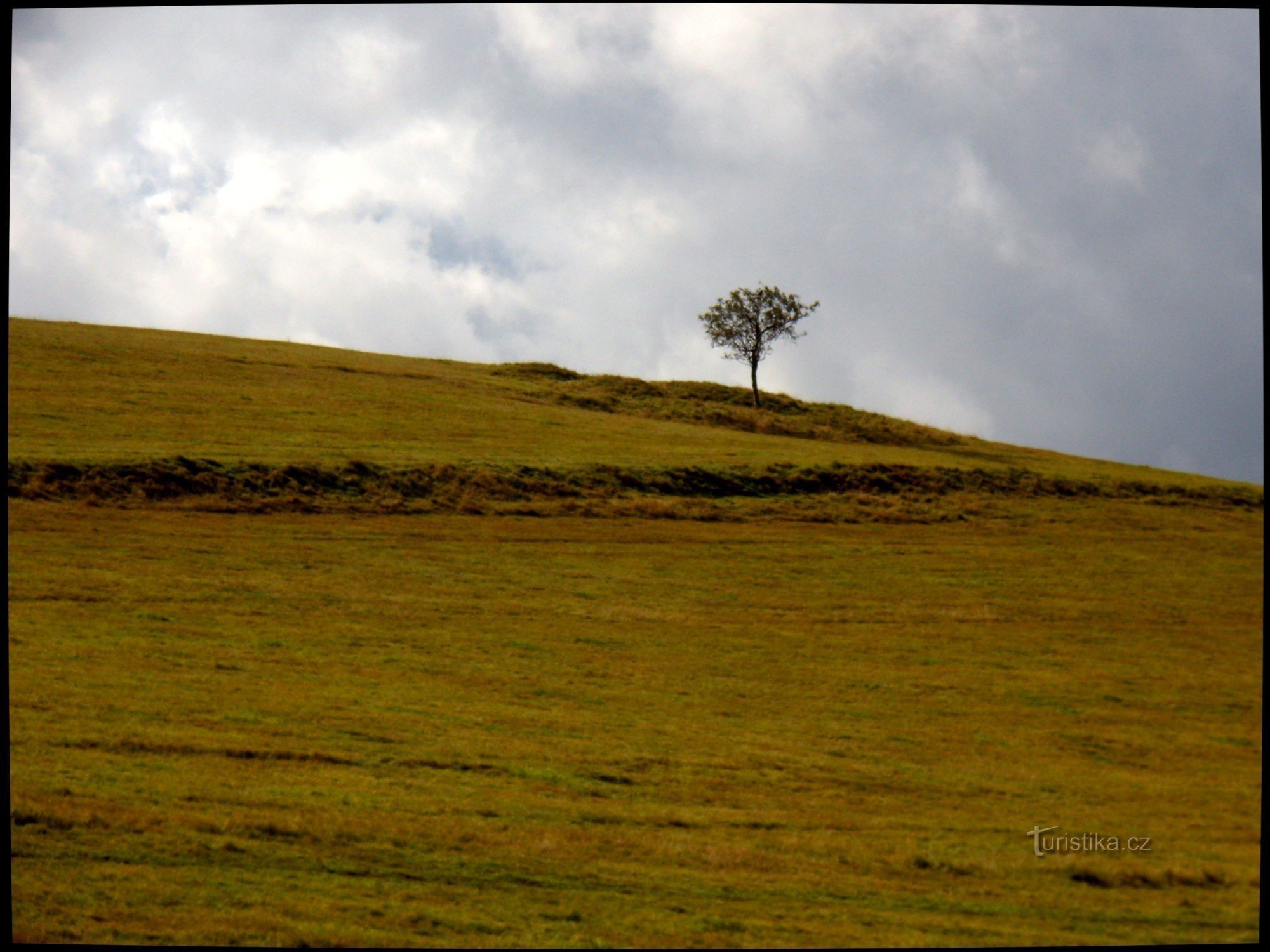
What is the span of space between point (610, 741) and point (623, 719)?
3.26ft

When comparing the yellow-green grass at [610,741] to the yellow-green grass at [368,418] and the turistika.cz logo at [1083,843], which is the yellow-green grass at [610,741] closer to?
the turistika.cz logo at [1083,843]

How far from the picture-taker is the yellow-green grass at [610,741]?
31.0 feet

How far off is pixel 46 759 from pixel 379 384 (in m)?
33.8

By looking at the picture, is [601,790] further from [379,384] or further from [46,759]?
[379,384]

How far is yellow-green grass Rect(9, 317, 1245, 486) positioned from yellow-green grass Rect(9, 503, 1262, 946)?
6653 mm

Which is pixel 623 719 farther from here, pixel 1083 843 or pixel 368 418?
pixel 368 418

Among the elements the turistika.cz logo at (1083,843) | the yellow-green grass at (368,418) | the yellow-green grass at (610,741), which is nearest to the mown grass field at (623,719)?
the yellow-green grass at (610,741)

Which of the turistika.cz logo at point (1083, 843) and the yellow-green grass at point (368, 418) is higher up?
the yellow-green grass at point (368, 418)

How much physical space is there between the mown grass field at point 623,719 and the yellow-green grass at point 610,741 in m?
0.05

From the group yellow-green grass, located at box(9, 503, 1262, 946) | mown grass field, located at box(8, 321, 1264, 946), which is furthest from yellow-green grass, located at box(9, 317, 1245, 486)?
yellow-green grass, located at box(9, 503, 1262, 946)

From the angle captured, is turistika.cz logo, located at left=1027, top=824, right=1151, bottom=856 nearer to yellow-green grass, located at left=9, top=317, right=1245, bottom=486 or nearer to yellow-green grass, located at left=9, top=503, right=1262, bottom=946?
yellow-green grass, located at left=9, top=503, right=1262, bottom=946

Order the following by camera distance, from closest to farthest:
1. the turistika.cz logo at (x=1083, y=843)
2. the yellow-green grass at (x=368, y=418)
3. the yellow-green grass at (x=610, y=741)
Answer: the yellow-green grass at (x=610, y=741) → the turistika.cz logo at (x=1083, y=843) → the yellow-green grass at (x=368, y=418)

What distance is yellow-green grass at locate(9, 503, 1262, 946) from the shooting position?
9.45 m

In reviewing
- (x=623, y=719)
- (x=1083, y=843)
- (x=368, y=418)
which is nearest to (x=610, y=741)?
(x=623, y=719)
